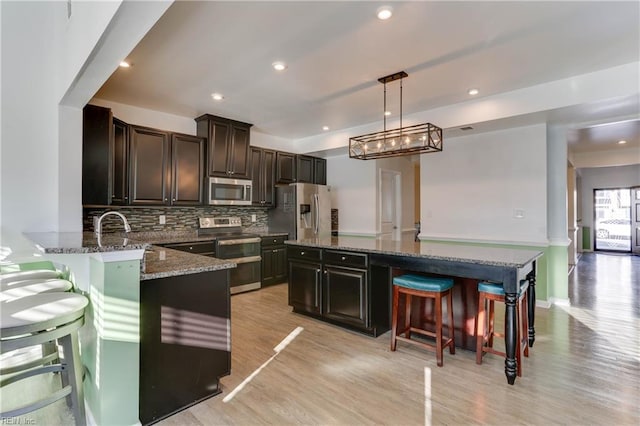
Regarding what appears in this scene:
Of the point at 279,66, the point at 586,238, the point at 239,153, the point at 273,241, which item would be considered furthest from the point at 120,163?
the point at 586,238

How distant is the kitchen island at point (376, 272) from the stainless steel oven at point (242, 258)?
1.29 m

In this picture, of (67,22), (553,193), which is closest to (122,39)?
(67,22)

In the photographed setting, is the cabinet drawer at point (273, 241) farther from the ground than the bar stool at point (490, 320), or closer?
farther from the ground

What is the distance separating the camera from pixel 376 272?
3.11 meters

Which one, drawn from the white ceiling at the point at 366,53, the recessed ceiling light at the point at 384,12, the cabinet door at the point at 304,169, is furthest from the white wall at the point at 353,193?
the recessed ceiling light at the point at 384,12

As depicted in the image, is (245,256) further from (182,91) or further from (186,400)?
(186,400)

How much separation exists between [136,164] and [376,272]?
10.5 feet

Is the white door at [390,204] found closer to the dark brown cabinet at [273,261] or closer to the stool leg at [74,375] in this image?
the dark brown cabinet at [273,261]

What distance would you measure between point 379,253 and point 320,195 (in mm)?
2986

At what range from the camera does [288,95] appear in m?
3.88

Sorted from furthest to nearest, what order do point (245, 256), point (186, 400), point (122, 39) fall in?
point (245, 256) < point (186, 400) < point (122, 39)

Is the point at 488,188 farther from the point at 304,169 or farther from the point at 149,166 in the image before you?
the point at 149,166

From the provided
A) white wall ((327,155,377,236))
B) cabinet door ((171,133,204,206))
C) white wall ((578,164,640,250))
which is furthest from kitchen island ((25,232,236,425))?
white wall ((578,164,640,250))

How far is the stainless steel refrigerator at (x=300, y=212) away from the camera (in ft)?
17.7
